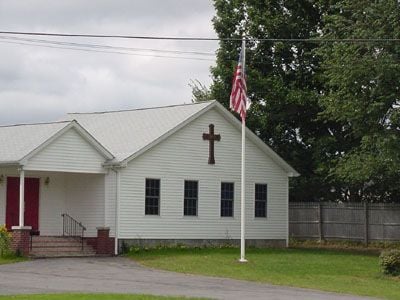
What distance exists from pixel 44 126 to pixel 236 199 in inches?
351

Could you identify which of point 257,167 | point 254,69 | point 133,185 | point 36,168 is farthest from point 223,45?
point 36,168

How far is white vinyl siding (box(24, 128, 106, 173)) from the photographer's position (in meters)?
31.8

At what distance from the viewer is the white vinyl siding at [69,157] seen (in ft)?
104

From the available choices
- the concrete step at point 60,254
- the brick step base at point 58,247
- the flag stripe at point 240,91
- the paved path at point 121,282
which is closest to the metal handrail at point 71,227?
the brick step base at point 58,247

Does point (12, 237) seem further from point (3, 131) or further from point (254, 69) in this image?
point (254, 69)

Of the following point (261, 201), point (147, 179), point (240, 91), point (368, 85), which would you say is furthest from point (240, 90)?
point (261, 201)

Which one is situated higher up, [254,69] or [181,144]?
[254,69]

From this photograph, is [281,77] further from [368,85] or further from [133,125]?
[133,125]

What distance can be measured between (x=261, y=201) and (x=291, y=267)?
10034 mm

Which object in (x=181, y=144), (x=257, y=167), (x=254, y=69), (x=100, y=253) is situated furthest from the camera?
(x=254, y=69)

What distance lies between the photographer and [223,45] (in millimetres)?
46625

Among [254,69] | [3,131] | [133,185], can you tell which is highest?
[254,69]

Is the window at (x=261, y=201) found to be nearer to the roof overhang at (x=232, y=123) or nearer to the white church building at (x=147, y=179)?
the white church building at (x=147, y=179)

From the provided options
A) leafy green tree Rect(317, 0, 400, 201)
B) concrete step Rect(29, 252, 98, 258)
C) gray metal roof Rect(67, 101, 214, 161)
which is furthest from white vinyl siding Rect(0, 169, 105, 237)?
leafy green tree Rect(317, 0, 400, 201)
